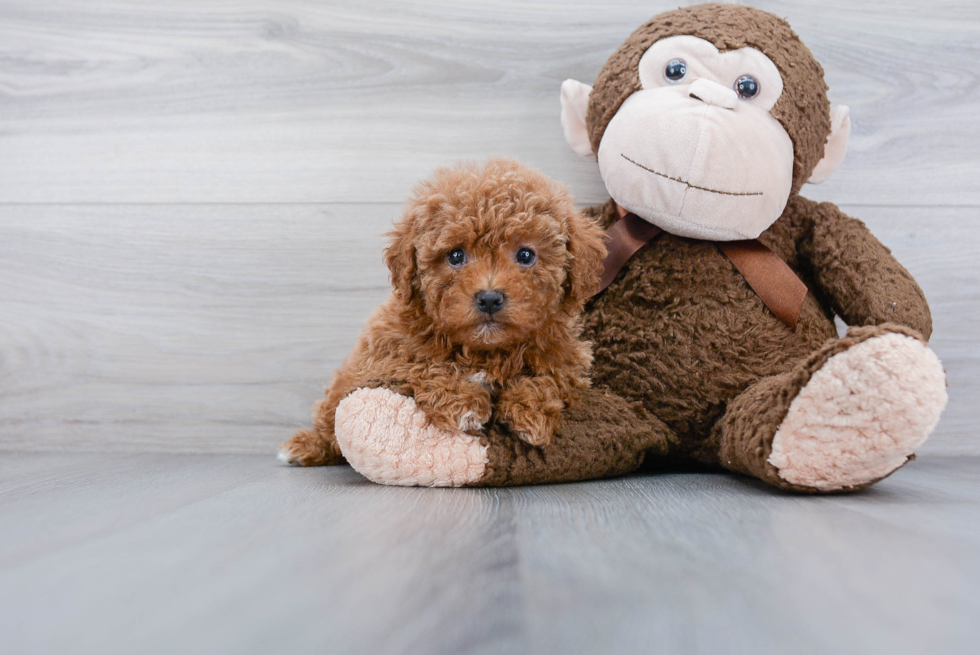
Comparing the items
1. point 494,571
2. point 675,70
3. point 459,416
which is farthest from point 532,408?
point 675,70

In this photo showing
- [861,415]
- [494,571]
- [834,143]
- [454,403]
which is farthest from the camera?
[834,143]

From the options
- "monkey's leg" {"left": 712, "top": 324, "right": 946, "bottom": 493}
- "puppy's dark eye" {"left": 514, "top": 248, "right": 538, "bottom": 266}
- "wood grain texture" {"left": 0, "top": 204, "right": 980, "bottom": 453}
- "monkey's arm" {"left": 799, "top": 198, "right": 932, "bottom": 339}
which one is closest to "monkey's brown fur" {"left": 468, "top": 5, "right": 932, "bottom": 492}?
"monkey's arm" {"left": 799, "top": 198, "right": 932, "bottom": 339}

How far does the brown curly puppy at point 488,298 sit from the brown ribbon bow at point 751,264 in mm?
95

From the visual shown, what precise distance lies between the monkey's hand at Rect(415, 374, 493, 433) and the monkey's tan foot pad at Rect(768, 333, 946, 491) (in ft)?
1.11

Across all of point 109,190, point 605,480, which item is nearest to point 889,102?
point 605,480

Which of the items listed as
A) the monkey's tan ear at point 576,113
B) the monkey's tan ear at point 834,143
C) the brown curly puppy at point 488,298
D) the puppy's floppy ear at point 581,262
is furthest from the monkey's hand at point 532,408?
the monkey's tan ear at point 834,143

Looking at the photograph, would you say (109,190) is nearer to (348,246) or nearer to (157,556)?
(348,246)

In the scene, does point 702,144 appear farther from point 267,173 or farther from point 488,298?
point 267,173

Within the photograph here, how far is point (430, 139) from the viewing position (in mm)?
1247

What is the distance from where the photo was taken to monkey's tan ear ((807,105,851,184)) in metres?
1.02

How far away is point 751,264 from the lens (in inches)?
38.1

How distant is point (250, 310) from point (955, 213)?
129 cm

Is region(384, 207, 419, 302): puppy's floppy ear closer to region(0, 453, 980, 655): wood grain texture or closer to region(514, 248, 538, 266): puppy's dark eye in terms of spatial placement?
region(514, 248, 538, 266): puppy's dark eye

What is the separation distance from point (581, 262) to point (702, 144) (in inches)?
8.9
